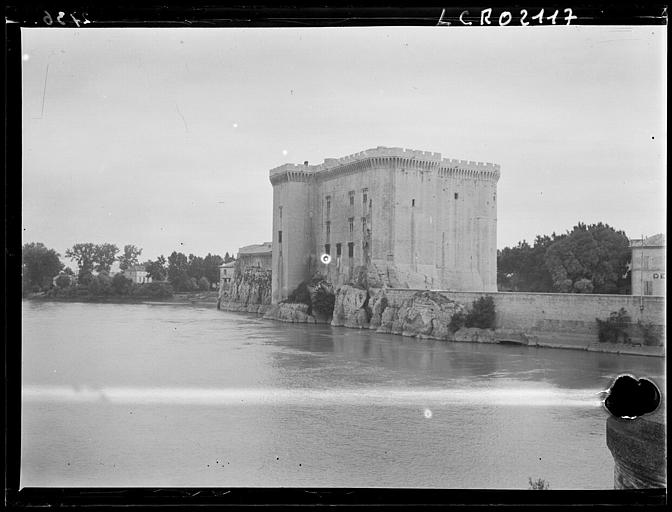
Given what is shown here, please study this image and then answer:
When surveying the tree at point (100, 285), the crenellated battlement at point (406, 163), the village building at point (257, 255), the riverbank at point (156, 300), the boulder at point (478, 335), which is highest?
the crenellated battlement at point (406, 163)

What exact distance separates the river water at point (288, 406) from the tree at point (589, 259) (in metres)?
1.30

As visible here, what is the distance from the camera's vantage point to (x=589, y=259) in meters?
10.6

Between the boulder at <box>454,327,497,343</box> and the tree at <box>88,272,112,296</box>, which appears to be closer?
the tree at <box>88,272,112,296</box>

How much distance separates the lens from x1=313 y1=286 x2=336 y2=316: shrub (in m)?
12.8

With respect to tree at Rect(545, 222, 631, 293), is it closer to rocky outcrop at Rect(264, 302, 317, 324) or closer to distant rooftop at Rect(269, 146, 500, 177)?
distant rooftop at Rect(269, 146, 500, 177)

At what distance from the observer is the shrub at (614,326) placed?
9.59 meters

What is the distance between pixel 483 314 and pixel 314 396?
349 centimetres

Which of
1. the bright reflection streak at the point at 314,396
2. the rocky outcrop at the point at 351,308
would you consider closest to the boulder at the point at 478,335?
the bright reflection streak at the point at 314,396

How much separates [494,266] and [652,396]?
36.5 ft

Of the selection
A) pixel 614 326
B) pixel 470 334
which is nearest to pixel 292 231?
pixel 470 334

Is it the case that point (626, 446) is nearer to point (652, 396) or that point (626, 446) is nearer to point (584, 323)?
point (652, 396)

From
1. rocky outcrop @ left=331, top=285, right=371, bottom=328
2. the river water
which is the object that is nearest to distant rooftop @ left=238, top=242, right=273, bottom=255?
the river water
